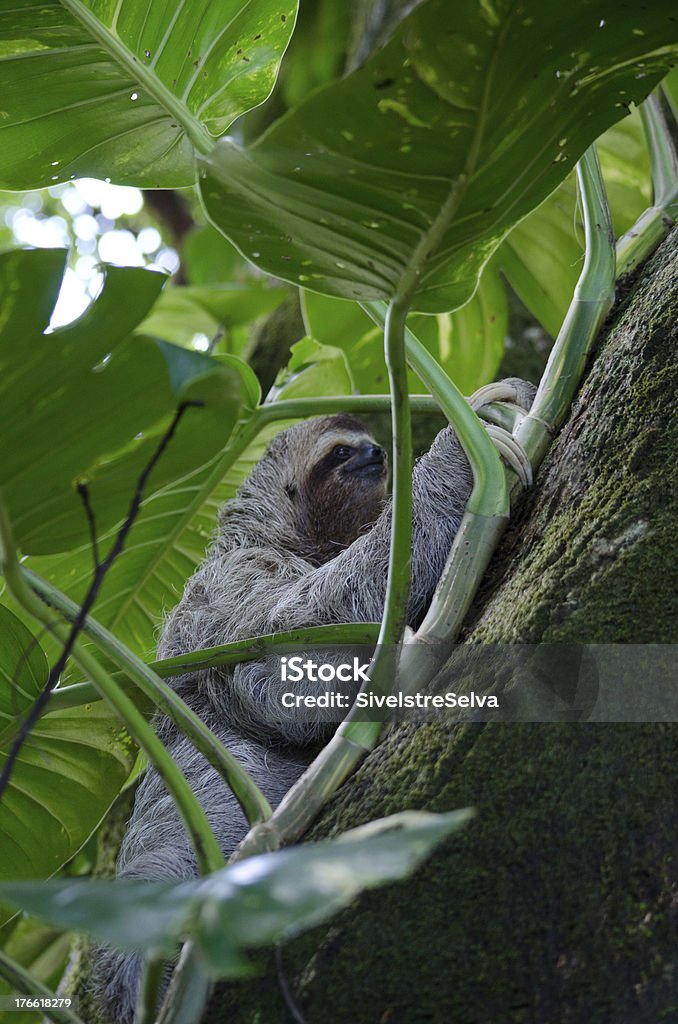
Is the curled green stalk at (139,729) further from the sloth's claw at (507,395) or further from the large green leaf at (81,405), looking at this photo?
the sloth's claw at (507,395)

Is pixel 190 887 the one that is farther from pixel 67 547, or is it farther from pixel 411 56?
pixel 411 56

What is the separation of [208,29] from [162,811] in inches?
103

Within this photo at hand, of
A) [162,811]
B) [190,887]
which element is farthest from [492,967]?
[162,811]

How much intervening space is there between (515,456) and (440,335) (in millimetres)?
1708

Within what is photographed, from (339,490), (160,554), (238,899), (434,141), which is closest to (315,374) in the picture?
(339,490)

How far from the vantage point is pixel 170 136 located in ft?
10.0

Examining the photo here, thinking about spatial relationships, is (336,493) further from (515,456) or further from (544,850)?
(544,850)

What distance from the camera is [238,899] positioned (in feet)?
3.54

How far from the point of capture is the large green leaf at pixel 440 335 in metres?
3.97

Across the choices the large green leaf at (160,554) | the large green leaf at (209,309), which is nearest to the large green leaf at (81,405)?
the large green leaf at (160,554)

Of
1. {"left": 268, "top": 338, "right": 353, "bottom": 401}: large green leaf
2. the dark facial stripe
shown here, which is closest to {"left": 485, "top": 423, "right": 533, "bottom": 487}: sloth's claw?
{"left": 268, "top": 338, "right": 353, "bottom": 401}: large green leaf

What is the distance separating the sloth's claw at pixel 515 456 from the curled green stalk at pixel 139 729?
120 cm

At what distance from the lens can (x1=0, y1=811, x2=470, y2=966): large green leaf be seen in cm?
104

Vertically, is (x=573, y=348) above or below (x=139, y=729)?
below
